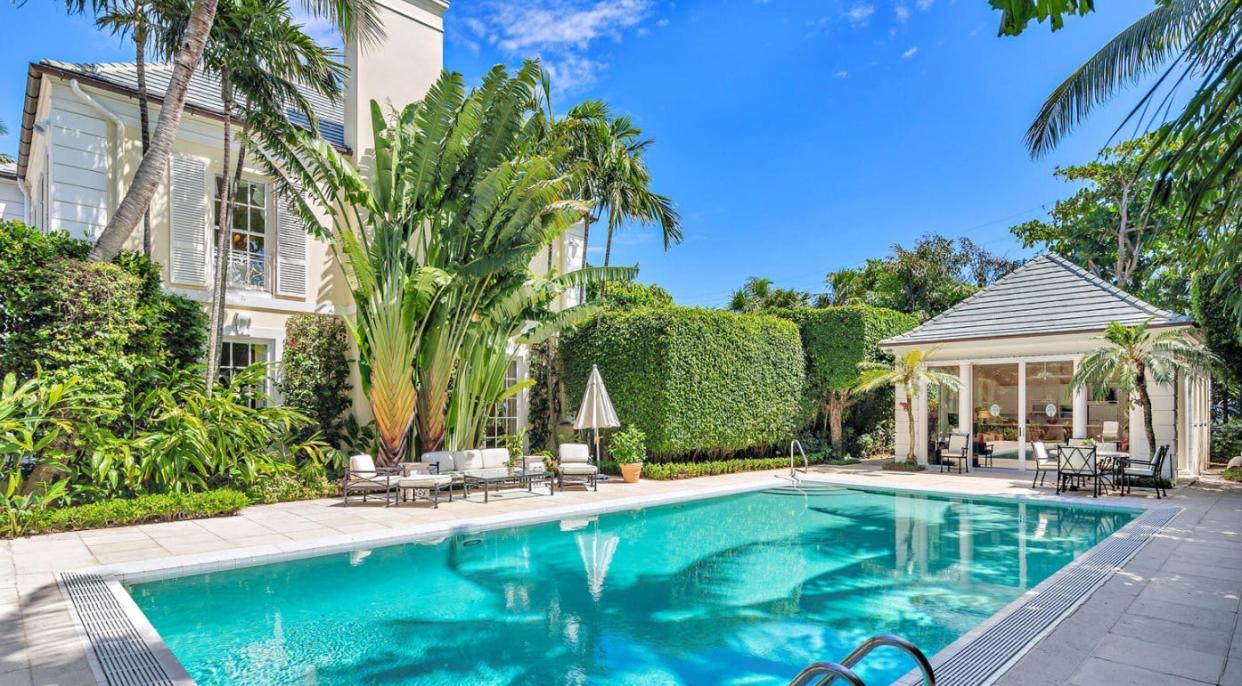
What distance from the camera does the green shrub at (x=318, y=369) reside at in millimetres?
13016

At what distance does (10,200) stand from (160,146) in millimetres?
14718

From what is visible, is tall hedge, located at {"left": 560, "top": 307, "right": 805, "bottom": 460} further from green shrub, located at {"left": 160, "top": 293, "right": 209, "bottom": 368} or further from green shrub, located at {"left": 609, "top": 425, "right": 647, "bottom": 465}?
green shrub, located at {"left": 160, "top": 293, "right": 209, "bottom": 368}

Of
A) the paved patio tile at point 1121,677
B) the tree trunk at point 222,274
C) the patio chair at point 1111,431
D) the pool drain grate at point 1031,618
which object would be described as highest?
the tree trunk at point 222,274

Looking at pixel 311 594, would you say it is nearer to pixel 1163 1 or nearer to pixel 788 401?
pixel 1163 1

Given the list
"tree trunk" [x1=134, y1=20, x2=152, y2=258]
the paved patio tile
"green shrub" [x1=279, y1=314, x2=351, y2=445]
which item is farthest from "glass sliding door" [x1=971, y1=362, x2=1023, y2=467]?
"tree trunk" [x1=134, y1=20, x2=152, y2=258]

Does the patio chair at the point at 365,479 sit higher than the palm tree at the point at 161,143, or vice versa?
the palm tree at the point at 161,143

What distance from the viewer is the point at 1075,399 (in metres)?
15.8

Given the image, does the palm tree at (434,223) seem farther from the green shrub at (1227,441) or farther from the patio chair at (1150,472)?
the green shrub at (1227,441)

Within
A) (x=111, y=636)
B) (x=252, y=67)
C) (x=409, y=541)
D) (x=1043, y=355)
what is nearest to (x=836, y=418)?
(x=1043, y=355)

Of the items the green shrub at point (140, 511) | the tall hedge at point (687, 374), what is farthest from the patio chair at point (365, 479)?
the tall hedge at point (687, 374)

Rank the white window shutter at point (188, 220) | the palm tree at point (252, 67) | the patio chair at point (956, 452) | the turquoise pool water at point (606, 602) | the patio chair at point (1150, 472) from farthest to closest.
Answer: the patio chair at point (956, 452) → the patio chair at point (1150, 472) → the white window shutter at point (188, 220) → the palm tree at point (252, 67) → the turquoise pool water at point (606, 602)

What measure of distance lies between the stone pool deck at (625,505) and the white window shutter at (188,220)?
4.84m

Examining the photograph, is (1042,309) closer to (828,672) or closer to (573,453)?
(573,453)

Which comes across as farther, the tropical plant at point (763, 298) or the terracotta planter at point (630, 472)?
the tropical plant at point (763, 298)
